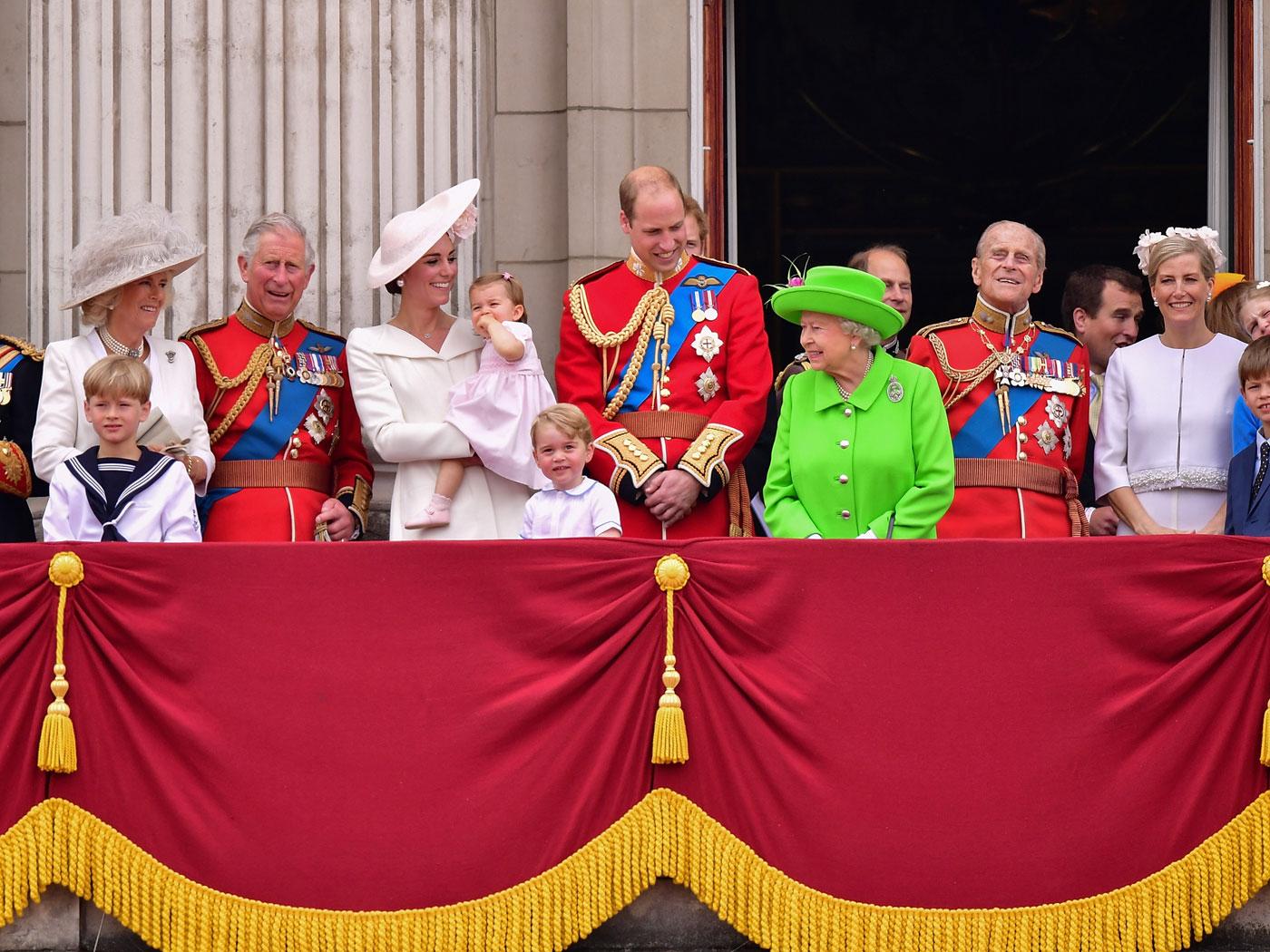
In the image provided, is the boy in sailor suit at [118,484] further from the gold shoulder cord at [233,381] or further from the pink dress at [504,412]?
the pink dress at [504,412]

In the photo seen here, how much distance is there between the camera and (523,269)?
328 inches

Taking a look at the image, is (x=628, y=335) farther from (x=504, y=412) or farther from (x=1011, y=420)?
(x=1011, y=420)

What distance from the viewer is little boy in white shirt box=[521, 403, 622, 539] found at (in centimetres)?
623

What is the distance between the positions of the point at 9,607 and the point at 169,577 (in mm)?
Answer: 393

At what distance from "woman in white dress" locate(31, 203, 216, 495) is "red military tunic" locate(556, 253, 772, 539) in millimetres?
1101

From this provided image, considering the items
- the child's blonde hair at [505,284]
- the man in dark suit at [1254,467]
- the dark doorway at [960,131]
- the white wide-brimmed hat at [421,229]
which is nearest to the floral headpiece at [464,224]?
the white wide-brimmed hat at [421,229]

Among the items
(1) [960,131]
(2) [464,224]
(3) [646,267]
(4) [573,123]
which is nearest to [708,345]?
(3) [646,267]

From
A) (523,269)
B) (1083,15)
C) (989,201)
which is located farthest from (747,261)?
(523,269)

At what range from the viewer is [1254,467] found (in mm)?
6328

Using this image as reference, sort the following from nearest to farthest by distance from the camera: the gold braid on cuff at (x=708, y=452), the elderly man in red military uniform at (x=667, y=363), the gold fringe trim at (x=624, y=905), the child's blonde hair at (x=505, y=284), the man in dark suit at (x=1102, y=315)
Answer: the gold fringe trim at (x=624, y=905) → the gold braid on cuff at (x=708, y=452) → the elderly man in red military uniform at (x=667, y=363) → the child's blonde hair at (x=505, y=284) → the man in dark suit at (x=1102, y=315)

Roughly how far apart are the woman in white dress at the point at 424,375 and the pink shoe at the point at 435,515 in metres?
0.02

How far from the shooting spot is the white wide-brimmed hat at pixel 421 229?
6.76 m

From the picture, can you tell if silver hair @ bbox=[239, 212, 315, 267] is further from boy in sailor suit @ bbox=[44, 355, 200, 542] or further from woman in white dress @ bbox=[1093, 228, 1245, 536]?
woman in white dress @ bbox=[1093, 228, 1245, 536]

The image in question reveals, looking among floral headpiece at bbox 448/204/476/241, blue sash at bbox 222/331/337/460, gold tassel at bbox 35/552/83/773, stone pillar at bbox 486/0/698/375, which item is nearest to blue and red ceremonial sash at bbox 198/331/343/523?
blue sash at bbox 222/331/337/460
